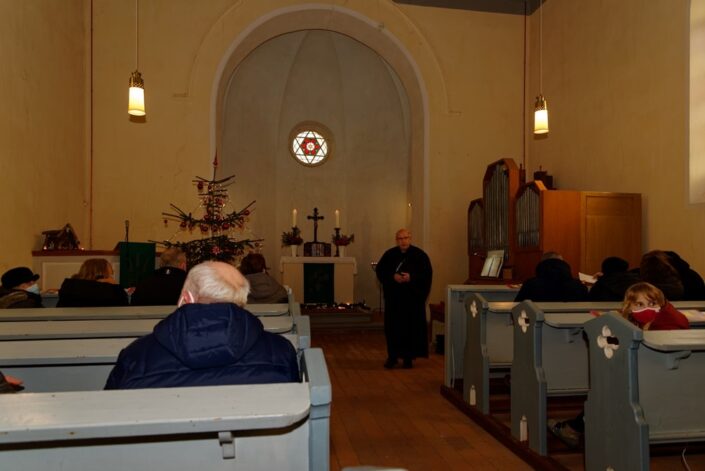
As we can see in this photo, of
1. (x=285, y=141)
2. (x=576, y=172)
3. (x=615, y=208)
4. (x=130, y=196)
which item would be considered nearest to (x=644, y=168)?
(x=615, y=208)

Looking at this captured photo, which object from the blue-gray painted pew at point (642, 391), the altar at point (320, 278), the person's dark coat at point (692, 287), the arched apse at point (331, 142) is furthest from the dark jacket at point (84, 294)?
the arched apse at point (331, 142)

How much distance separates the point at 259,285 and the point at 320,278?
615 centimetres

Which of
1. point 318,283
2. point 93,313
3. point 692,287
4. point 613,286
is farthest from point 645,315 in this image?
point 318,283

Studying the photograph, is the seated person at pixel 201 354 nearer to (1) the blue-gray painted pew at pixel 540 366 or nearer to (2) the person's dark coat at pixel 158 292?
(1) the blue-gray painted pew at pixel 540 366

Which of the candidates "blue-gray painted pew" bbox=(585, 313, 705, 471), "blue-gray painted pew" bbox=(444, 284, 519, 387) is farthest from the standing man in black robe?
"blue-gray painted pew" bbox=(585, 313, 705, 471)

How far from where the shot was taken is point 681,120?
6672 millimetres

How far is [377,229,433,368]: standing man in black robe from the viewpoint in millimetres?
6945

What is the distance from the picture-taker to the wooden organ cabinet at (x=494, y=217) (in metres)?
7.83

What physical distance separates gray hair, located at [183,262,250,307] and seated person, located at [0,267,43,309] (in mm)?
2689

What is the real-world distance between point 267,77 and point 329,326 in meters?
6.54

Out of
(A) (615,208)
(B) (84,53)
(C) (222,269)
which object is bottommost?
(C) (222,269)

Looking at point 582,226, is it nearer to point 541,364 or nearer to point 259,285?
point 541,364

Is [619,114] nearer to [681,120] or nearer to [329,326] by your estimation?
[681,120]

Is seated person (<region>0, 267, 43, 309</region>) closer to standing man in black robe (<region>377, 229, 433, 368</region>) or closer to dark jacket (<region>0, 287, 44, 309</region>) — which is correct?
dark jacket (<region>0, 287, 44, 309</region>)
